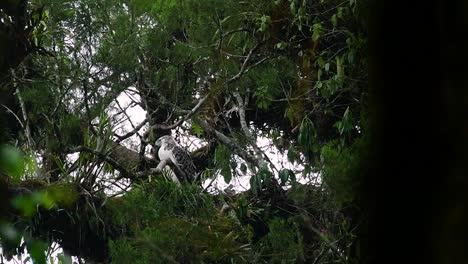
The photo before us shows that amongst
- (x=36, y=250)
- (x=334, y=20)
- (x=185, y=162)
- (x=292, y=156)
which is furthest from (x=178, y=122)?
(x=36, y=250)

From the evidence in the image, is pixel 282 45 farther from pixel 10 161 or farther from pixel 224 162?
pixel 10 161

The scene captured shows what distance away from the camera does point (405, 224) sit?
623mm

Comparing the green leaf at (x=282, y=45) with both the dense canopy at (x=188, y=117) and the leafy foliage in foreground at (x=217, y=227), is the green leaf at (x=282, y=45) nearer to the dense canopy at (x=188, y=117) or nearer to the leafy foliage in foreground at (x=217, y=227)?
the dense canopy at (x=188, y=117)

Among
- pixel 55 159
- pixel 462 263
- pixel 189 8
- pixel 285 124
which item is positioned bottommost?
pixel 462 263

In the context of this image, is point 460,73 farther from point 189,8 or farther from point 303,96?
point 189,8

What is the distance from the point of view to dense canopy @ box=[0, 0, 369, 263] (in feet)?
17.2

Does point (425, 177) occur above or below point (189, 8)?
below

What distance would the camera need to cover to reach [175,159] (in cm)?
675

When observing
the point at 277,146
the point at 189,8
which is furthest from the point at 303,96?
the point at 189,8

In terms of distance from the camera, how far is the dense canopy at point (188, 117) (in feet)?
17.2

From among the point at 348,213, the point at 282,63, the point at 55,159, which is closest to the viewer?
the point at 348,213

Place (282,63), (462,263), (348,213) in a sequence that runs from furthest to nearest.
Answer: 1. (282,63)
2. (348,213)
3. (462,263)

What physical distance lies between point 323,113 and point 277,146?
0.91 m

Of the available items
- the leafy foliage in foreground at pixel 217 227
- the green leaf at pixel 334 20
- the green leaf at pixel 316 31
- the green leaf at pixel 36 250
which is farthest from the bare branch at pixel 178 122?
the green leaf at pixel 36 250
